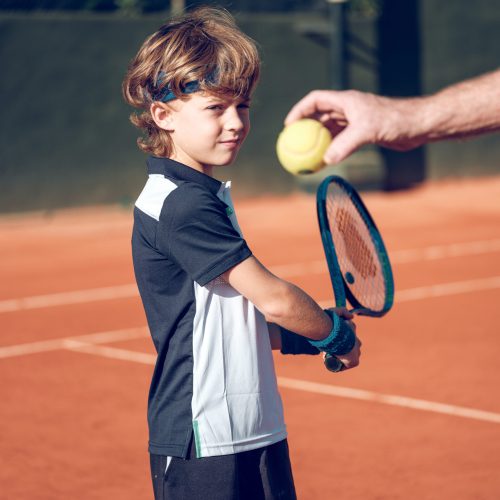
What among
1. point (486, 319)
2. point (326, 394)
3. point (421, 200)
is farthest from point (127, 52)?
point (326, 394)

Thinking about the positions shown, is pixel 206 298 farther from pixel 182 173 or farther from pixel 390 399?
pixel 390 399

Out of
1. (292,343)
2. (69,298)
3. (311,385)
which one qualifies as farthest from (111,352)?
(292,343)

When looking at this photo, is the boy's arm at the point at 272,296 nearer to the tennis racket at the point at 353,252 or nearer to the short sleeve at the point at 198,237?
the short sleeve at the point at 198,237

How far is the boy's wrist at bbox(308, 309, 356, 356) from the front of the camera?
2771 millimetres

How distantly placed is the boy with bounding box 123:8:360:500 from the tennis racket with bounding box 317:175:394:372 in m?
0.51

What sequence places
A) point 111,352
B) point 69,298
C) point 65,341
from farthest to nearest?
1. point 69,298
2. point 65,341
3. point 111,352

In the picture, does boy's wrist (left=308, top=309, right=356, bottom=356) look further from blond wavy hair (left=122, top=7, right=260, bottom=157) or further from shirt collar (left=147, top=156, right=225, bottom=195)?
blond wavy hair (left=122, top=7, right=260, bottom=157)

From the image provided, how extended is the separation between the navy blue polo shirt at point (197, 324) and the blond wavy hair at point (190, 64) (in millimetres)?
205

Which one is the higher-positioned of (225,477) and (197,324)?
(197,324)

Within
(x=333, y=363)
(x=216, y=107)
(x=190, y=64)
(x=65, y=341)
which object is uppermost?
(x=190, y=64)

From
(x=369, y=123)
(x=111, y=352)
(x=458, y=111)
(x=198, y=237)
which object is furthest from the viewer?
(x=111, y=352)

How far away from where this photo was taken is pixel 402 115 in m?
2.84

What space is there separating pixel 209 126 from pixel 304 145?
0.67 meters

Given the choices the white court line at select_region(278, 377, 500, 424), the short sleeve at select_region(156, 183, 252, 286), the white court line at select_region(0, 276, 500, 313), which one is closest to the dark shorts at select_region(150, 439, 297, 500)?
the short sleeve at select_region(156, 183, 252, 286)
